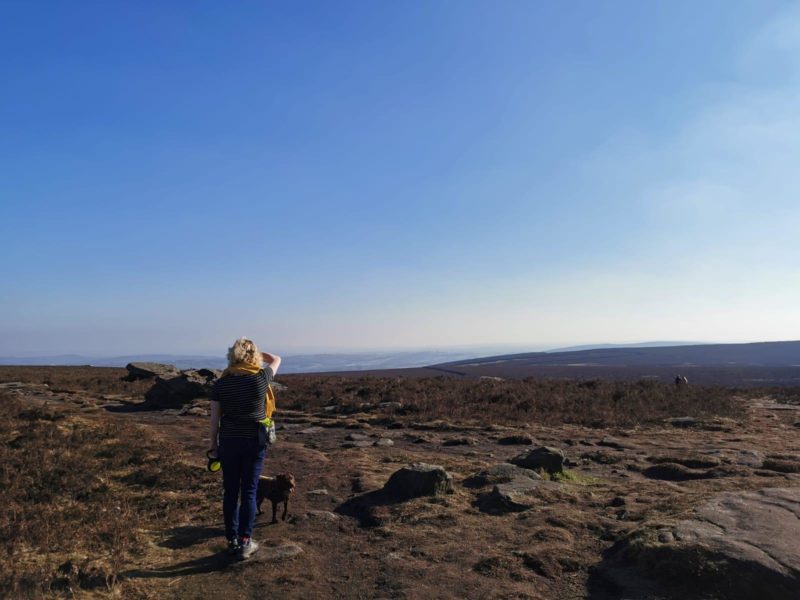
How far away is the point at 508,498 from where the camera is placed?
7789 millimetres

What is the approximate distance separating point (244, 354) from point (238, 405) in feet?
1.93

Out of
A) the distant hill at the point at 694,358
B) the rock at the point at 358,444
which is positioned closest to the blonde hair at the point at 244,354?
the rock at the point at 358,444

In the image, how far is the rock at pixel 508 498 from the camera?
7.59 meters

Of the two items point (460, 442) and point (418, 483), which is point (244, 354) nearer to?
point (418, 483)

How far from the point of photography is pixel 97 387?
30.8 meters

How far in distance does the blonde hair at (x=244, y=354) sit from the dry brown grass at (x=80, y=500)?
2428mm

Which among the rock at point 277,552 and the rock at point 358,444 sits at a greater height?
the rock at point 277,552

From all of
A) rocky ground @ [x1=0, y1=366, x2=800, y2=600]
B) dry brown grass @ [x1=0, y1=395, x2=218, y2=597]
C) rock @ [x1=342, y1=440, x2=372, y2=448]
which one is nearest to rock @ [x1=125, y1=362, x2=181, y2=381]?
dry brown grass @ [x1=0, y1=395, x2=218, y2=597]

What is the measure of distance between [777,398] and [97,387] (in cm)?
3941

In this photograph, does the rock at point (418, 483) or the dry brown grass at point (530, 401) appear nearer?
the rock at point (418, 483)

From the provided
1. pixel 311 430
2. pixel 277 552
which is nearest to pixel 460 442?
pixel 311 430

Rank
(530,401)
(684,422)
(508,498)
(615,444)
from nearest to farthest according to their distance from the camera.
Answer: (508,498) → (615,444) → (684,422) → (530,401)

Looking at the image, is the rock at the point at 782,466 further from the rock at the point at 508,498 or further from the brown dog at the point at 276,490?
the brown dog at the point at 276,490

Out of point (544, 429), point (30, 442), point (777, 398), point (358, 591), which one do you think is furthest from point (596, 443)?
point (777, 398)
